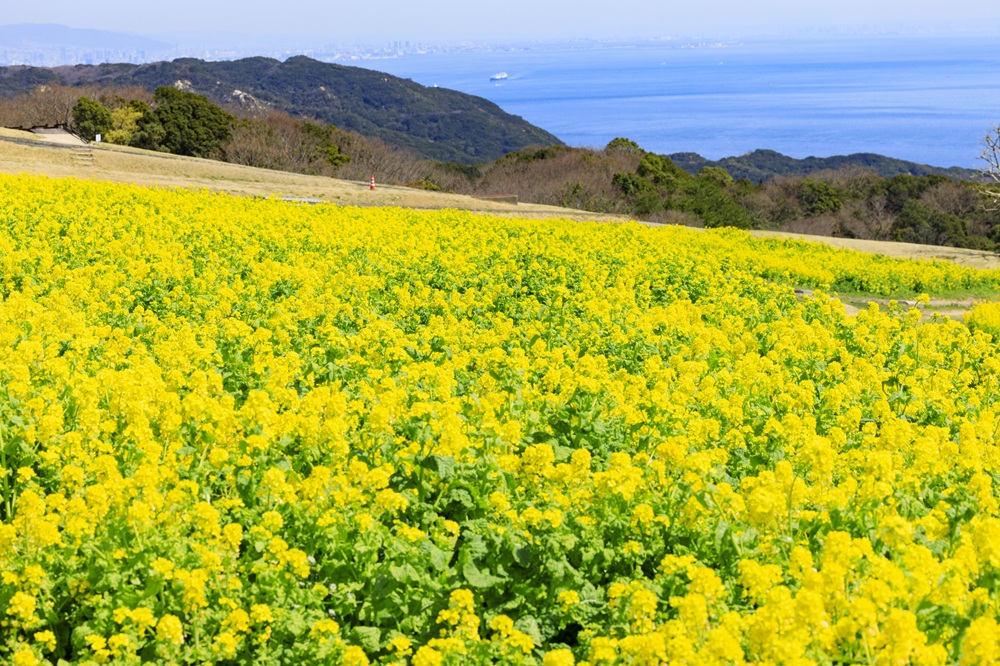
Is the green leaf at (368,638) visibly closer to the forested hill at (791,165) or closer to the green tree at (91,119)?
the green tree at (91,119)

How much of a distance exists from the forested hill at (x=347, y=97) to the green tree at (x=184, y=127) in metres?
62.5

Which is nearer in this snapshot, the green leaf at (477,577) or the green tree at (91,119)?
the green leaf at (477,577)

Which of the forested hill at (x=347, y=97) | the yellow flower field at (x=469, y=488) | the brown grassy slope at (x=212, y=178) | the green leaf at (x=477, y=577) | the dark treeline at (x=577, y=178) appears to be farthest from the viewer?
the forested hill at (x=347, y=97)

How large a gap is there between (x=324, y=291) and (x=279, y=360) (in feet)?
16.2

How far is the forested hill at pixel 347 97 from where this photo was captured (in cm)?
13850

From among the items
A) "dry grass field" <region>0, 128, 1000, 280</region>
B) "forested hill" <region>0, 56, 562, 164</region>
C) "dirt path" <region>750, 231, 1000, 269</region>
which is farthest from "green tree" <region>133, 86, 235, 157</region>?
"forested hill" <region>0, 56, 562, 164</region>

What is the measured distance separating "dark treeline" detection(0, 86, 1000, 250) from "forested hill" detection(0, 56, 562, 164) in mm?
59100

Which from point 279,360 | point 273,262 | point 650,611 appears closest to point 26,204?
point 273,262

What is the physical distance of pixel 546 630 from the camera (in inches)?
202

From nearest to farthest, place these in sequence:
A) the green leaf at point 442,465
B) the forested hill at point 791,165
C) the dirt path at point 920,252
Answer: the green leaf at point 442,465, the dirt path at point 920,252, the forested hill at point 791,165

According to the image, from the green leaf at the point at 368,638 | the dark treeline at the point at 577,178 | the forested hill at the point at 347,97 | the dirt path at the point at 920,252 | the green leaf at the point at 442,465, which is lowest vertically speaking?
the green leaf at the point at 368,638

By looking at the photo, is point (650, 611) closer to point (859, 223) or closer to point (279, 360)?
point (279, 360)

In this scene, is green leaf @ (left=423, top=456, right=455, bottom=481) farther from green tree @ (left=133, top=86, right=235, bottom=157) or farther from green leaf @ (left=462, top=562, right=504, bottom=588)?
green tree @ (left=133, top=86, right=235, bottom=157)

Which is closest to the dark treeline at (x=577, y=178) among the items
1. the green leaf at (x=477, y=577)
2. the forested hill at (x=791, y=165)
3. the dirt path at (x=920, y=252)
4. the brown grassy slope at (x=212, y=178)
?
the brown grassy slope at (x=212, y=178)
